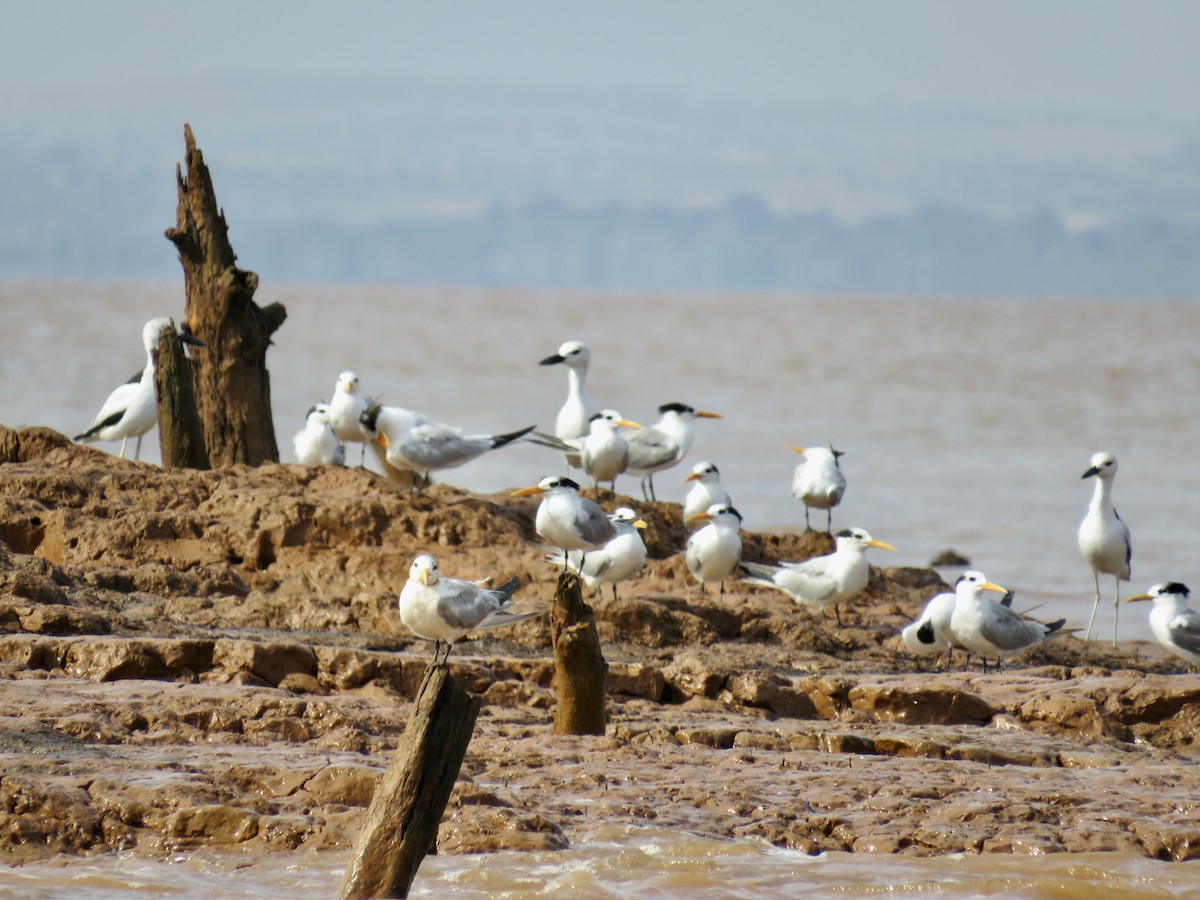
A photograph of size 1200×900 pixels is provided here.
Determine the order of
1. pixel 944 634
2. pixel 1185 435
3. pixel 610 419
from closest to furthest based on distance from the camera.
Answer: pixel 944 634 → pixel 610 419 → pixel 1185 435

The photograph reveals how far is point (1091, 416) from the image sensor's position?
3350cm

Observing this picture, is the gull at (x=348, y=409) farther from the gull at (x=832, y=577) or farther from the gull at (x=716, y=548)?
the gull at (x=832, y=577)

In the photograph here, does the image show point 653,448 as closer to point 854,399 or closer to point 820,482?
point 820,482

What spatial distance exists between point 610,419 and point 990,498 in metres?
9.19

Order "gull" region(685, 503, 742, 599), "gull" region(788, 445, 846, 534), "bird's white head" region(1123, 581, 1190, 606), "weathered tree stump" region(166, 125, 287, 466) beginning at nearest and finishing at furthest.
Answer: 1. "bird's white head" region(1123, 581, 1190, 606)
2. "gull" region(685, 503, 742, 599)
3. "weathered tree stump" region(166, 125, 287, 466)
4. "gull" region(788, 445, 846, 534)

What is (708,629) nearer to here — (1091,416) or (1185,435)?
(1185,435)

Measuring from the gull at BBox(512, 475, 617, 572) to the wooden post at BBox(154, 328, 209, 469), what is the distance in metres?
3.08

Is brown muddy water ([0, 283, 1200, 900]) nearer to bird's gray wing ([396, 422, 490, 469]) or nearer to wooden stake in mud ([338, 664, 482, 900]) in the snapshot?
wooden stake in mud ([338, 664, 482, 900])

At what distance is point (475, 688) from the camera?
7.53m

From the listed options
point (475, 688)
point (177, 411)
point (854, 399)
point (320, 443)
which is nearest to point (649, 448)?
point (320, 443)

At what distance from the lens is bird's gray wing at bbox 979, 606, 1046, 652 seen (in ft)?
29.9

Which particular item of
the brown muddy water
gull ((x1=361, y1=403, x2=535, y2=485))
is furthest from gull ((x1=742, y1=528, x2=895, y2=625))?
the brown muddy water

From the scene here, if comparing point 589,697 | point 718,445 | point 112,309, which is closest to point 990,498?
point 718,445

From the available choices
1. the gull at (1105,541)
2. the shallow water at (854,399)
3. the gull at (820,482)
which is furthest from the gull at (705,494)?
the shallow water at (854,399)
